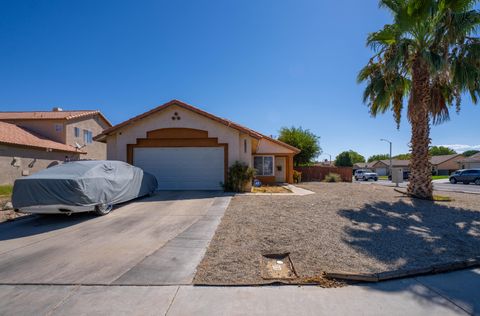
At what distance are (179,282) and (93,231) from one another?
392cm

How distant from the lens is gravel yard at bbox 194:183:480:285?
13.2 ft

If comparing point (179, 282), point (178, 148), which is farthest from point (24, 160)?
point (179, 282)

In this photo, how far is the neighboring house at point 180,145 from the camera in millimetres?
12938

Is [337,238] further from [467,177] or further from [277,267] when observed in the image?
[467,177]

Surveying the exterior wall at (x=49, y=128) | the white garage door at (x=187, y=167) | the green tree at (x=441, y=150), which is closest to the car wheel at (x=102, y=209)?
the white garage door at (x=187, y=167)

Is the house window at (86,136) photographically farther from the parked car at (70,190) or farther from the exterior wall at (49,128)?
the parked car at (70,190)

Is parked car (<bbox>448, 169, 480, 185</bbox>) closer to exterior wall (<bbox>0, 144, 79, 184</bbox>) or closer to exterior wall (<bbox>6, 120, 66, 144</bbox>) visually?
exterior wall (<bbox>0, 144, 79, 184</bbox>)

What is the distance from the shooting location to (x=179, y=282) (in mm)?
3584

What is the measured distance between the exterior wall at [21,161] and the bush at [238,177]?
15.4 m

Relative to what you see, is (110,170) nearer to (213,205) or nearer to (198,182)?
(213,205)

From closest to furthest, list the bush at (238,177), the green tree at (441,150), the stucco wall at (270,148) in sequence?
the bush at (238,177), the stucco wall at (270,148), the green tree at (441,150)

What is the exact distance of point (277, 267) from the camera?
4.13 meters

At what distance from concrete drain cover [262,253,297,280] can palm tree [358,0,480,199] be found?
396 inches

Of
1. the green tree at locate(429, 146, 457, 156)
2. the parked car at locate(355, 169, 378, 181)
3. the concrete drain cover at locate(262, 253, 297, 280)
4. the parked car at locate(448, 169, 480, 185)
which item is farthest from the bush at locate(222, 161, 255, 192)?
the green tree at locate(429, 146, 457, 156)
